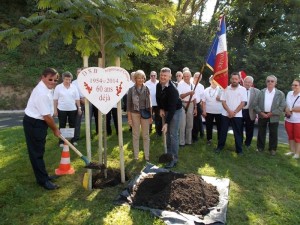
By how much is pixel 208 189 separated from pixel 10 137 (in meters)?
6.54

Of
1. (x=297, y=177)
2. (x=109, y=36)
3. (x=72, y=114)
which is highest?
(x=109, y=36)

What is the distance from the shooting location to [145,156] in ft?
23.9

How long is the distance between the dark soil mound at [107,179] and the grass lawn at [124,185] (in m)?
0.20

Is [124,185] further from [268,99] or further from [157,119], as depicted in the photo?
[268,99]

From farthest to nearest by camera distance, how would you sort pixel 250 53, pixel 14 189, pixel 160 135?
pixel 250 53, pixel 160 135, pixel 14 189

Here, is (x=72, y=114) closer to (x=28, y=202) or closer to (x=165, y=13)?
(x=28, y=202)

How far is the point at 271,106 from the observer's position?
327 inches

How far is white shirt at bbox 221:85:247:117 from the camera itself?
805 centimetres

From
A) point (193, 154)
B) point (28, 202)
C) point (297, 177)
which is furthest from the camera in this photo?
point (193, 154)

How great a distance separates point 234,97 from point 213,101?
2.83 ft

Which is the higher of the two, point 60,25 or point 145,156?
point 60,25

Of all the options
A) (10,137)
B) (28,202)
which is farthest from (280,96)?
(10,137)

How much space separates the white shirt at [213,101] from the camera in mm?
8812

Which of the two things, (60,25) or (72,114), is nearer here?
(60,25)
